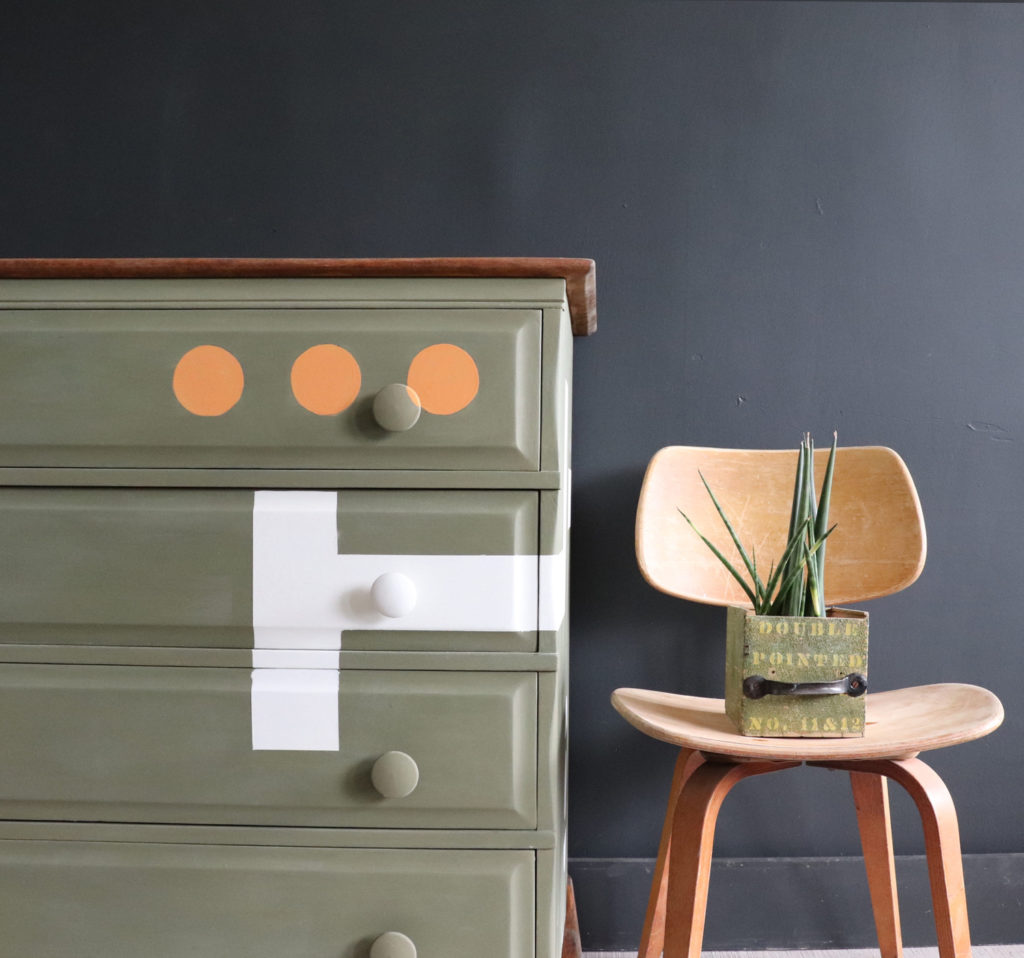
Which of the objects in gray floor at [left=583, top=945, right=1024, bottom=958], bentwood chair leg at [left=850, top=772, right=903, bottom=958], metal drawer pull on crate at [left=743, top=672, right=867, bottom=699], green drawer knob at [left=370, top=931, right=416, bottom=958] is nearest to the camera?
green drawer knob at [left=370, top=931, right=416, bottom=958]

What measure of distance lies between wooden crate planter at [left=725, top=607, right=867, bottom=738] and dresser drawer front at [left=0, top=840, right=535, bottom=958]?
1.10ft

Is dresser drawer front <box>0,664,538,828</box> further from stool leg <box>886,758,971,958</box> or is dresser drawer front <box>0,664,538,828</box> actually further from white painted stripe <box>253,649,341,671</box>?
stool leg <box>886,758,971,958</box>

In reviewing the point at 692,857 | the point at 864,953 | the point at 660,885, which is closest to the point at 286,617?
the point at 692,857

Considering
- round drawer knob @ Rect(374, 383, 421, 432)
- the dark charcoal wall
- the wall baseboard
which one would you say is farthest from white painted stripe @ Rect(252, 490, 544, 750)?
the wall baseboard

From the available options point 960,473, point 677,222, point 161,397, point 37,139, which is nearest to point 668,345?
point 677,222

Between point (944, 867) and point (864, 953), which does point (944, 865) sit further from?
point (864, 953)

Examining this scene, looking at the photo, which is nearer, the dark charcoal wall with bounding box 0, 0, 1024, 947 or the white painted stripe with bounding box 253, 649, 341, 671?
the white painted stripe with bounding box 253, 649, 341, 671

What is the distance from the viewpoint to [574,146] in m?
1.45

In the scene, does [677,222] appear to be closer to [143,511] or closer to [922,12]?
[922,12]

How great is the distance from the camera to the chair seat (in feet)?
3.03

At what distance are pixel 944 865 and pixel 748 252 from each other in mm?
974

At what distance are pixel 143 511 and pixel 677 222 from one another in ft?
3.27

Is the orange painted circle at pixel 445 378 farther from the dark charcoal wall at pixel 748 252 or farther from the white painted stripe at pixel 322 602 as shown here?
the dark charcoal wall at pixel 748 252

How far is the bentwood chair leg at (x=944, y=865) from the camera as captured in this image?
940 mm
